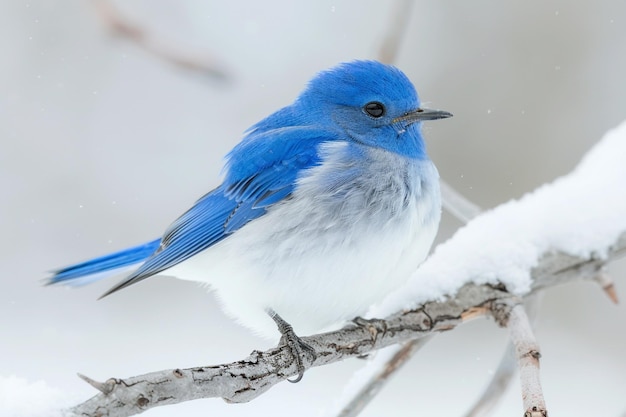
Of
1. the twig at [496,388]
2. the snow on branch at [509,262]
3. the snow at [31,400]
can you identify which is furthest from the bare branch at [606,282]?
the snow at [31,400]

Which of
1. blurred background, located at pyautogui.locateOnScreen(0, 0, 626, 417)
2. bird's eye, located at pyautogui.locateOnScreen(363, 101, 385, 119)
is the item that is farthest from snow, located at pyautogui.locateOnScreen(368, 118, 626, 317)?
blurred background, located at pyautogui.locateOnScreen(0, 0, 626, 417)

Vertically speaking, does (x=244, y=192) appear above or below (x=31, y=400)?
above

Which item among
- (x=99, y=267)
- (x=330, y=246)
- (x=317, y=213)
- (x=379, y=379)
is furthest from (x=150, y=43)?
(x=379, y=379)

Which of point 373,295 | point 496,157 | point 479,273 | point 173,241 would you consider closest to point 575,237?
point 479,273

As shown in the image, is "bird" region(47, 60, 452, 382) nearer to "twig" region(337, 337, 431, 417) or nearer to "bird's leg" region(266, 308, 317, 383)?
"bird's leg" region(266, 308, 317, 383)

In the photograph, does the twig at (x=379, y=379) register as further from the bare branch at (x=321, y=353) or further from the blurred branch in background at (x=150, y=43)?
the blurred branch in background at (x=150, y=43)

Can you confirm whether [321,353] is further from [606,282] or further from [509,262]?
[606,282]

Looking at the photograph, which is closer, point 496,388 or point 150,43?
point 496,388

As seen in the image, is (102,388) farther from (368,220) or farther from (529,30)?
(529,30)
